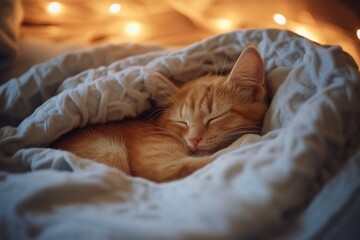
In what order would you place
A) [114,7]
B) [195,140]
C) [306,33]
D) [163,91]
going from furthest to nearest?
[114,7] < [306,33] < [163,91] < [195,140]

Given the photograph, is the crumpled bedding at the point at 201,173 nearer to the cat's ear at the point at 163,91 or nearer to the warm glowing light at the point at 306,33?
the cat's ear at the point at 163,91

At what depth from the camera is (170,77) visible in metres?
1.23

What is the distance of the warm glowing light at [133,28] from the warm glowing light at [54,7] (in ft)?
1.28

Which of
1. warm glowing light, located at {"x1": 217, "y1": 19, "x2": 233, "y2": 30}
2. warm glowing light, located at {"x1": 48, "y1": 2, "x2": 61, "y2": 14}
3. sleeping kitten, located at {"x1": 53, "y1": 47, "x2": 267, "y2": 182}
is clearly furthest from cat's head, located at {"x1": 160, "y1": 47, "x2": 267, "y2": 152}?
warm glowing light, located at {"x1": 48, "y1": 2, "x2": 61, "y2": 14}

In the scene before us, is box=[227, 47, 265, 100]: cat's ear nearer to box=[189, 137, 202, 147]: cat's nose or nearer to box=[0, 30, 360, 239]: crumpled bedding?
box=[0, 30, 360, 239]: crumpled bedding

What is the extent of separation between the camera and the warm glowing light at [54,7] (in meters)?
1.61

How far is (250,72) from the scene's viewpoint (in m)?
1.02

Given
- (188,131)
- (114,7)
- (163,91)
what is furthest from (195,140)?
(114,7)

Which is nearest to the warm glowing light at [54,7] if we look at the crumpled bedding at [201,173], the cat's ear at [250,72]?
the crumpled bedding at [201,173]

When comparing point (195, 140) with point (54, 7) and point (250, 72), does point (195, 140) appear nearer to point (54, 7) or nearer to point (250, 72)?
point (250, 72)

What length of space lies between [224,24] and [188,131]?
0.90 metres

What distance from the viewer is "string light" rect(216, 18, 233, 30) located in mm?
1680

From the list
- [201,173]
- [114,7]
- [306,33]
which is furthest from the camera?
[114,7]

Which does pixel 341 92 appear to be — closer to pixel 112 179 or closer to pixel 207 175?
pixel 207 175
